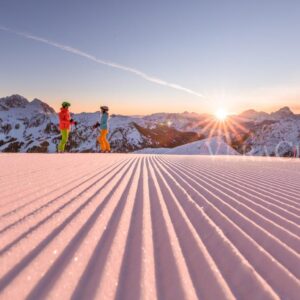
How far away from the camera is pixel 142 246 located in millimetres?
2066

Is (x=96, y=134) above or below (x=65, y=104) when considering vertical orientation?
above

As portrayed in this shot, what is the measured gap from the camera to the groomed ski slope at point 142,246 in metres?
1.48

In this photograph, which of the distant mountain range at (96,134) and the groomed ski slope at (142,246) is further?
the distant mountain range at (96,134)

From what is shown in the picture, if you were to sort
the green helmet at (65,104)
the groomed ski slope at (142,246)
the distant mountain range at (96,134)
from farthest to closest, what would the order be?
the distant mountain range at (96,134)
the green helmet at (65,104)
the groomed ski slope at (142,246)

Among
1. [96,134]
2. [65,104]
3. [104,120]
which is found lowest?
[104,120]

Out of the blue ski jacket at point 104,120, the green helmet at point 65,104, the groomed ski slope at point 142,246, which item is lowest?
the groomed ski slope at point 142,246

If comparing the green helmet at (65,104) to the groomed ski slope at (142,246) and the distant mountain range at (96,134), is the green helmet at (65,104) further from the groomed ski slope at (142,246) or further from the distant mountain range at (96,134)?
the distant mountain range at (96,134)

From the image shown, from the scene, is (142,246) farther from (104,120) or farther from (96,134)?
(96,134)

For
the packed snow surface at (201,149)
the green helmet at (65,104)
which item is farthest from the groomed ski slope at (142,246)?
the packed snow surface at (201,149)

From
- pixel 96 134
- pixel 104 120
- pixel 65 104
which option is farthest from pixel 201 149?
pixel 96 134

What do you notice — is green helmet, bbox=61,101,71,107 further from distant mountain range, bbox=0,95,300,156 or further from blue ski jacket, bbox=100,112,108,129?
distant mountain range, bbox=0,95,300,156

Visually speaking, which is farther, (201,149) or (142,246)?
(201,149)

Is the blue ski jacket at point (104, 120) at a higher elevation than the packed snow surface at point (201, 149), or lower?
higher

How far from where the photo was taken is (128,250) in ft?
6.48
